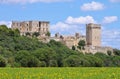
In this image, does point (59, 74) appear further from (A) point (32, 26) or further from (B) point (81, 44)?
(A) point (32, 26)

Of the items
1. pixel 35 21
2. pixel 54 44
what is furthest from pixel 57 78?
pixel 35 21

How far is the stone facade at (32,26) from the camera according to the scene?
183625 mm

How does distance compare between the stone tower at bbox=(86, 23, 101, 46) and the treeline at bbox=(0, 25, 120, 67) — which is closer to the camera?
the treeline at bbox=(0, 25, 120, 67)

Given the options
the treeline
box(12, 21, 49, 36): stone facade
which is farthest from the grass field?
box(12, 21, 49, 36): stone facade

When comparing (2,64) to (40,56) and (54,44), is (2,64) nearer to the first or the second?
(40,56)

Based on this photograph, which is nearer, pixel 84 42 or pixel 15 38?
pixel 15 38

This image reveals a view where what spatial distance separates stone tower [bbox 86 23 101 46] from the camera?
18061 centimetres

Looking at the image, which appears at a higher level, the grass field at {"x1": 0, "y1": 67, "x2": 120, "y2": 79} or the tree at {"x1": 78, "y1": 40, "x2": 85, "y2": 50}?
the tree at {"x1": 78, "y1": 40, "x2": 85, "y2": 50}

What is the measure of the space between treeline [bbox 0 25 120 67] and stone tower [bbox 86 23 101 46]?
30984mm

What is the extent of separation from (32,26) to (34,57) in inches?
3807

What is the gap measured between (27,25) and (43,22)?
7.86 m

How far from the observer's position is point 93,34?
18375 cm

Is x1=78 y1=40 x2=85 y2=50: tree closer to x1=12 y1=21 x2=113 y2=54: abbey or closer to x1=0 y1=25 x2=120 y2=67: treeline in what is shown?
x1=12 y1=21 x2=113 y2=54: abbey

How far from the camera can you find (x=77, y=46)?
164250 mm
